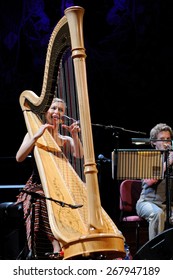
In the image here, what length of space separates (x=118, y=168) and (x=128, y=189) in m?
0.72

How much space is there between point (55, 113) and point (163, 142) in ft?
3.47

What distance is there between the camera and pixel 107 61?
17.9 feet

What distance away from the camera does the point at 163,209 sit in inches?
137

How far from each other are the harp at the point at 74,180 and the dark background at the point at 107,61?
8.71ft

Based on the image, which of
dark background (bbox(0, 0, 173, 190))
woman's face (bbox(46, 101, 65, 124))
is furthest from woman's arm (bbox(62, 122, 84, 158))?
dark background (bbox(0, 0, 173, 190))

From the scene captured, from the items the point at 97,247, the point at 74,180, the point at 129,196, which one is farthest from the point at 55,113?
the point at 129,196

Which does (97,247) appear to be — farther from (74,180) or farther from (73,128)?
(73,128)

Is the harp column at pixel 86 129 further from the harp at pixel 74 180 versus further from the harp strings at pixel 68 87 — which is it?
the harp strings at pixel 68 87

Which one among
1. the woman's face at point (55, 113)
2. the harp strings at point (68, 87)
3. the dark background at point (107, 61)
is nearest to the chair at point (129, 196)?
the woman's face at point (55, 113)

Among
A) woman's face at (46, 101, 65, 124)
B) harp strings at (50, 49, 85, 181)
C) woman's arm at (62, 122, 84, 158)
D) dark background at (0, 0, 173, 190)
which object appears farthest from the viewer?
dark background at (0, 0, 173, 190)

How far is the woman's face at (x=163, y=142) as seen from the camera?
3360 mm

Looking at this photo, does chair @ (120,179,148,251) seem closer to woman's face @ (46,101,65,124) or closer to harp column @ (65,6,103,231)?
woman's face @ (46,101,65,124)

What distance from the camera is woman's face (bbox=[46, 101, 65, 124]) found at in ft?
8.63
